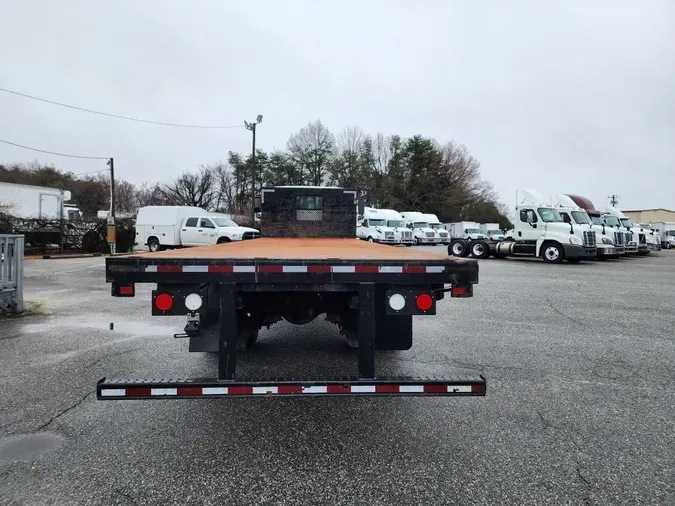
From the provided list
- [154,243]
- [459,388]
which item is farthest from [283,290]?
[154,243]

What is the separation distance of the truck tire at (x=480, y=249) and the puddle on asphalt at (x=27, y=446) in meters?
20.3

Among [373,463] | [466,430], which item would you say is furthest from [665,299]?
[373,463]

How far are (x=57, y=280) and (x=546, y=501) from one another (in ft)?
41.6

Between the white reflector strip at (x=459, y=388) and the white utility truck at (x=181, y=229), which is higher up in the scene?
the white utility truck at (x=181, y=229)

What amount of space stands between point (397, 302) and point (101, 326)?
529 cm

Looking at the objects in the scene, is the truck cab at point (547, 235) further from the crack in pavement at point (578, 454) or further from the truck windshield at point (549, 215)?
the crack in pavement at point (578, 454)

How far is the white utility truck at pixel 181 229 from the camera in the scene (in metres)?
20.1

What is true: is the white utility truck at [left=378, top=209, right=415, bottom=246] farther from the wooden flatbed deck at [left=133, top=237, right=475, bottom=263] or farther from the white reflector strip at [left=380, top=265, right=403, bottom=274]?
the white reflector strip at [left=380, top=265, right=403, bottom=274]

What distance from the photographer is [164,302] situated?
8.64 feet

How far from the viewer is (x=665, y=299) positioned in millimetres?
9023

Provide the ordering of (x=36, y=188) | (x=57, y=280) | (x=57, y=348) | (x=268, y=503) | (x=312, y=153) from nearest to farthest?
(x=268, y=503), (x=57, y=348), (x=57, y=280), (x=36, y=188), (x=312, y=153)

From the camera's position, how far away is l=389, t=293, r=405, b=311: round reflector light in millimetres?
2725

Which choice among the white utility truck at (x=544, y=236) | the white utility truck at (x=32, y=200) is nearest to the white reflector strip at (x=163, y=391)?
the white utility truck at (x=544, y=236)

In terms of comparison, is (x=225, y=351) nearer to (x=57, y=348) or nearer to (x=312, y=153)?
(x=57, y=348)
